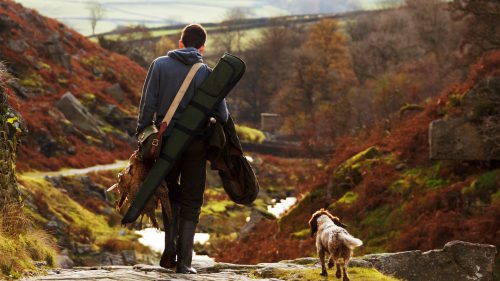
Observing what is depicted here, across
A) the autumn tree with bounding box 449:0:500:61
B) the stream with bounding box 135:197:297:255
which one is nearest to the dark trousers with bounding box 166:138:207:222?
the autumn tree with bounding box 449:0:500:61

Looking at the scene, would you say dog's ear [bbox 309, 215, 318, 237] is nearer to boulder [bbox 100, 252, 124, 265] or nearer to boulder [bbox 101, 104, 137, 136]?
boulder [bbox 100, 252, 124, 265]

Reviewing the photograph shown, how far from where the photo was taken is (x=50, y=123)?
44.3 m

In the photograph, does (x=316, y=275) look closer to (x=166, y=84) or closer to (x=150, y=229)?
(x=166, y=84)

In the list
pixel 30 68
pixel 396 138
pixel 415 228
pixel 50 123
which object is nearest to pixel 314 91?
pixel 30 68

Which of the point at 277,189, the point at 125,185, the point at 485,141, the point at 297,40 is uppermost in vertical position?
the point at 297,40

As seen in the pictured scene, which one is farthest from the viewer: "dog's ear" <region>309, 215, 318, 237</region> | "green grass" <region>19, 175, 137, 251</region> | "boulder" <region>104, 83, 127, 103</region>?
"boulder" <region>104, 83, 127, 103</region>

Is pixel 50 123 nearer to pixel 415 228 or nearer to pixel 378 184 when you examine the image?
pixel 378 184

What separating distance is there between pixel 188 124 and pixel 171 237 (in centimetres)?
126

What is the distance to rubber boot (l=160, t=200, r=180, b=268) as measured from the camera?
8773 mm

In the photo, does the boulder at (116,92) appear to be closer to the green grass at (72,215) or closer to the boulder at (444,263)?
the green grass at (72,215)

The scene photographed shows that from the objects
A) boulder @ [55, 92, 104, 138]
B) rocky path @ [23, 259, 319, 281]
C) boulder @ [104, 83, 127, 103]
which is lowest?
rocky path @ [23, 259, 319, 281]

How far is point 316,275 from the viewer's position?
920 cm

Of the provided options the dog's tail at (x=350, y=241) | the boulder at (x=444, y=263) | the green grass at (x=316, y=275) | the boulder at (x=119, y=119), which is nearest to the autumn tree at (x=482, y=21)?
the boulder at (x=444, y=263)

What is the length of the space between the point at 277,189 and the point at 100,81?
14882mm
